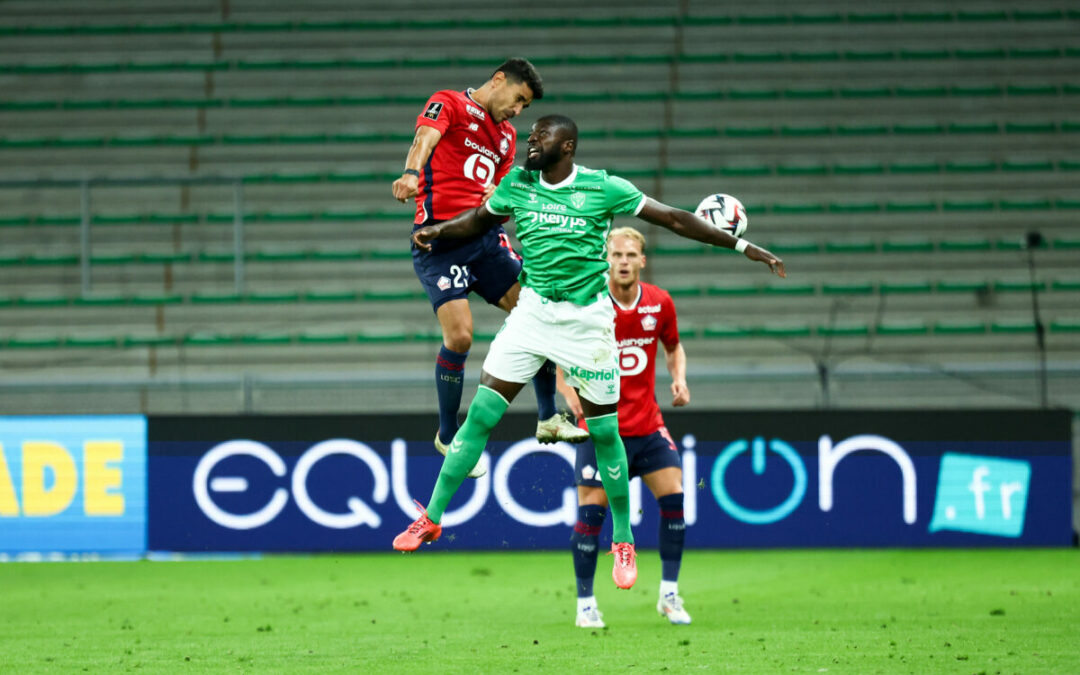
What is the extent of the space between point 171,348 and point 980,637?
29.8 ft

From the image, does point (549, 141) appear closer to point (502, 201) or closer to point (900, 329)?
point (502, 201)

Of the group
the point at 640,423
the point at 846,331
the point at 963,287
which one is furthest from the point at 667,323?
the point at 963,287

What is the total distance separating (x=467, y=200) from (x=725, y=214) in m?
1.31

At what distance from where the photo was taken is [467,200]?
635 centimetres

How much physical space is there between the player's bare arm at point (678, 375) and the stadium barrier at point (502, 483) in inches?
101

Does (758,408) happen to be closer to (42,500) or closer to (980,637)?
(980,637)

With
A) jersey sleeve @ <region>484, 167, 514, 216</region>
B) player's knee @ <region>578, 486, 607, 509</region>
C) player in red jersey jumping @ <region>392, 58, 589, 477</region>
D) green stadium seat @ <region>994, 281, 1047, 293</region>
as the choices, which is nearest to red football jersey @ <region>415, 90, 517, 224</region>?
player in red jersey jumping @ <region>392, 58, 589, 477</region>

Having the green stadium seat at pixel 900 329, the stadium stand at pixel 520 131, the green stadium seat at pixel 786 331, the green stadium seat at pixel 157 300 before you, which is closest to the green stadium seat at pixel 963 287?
the stadium stand at pixel 520 131

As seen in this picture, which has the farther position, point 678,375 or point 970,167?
point 970,167

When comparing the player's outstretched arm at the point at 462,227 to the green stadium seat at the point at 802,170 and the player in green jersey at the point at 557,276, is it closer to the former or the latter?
the player in green jersey at the point at 557,276

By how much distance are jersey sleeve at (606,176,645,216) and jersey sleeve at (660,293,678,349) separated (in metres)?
1.93

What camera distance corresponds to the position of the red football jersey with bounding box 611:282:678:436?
7.57 m

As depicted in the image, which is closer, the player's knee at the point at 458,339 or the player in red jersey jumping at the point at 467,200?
the player in red jersey jumping at the point at 467,200

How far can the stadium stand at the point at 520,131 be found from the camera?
13312 millimetres
